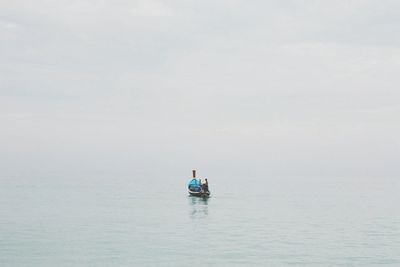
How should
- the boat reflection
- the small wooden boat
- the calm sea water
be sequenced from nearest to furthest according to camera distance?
1. the calm sea water
2. the boat reflection
3. the small wooden boat

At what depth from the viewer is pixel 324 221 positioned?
230 ft

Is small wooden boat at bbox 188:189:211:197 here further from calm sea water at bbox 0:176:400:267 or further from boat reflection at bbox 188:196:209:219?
calm sea water at bbox 0:176:400:267

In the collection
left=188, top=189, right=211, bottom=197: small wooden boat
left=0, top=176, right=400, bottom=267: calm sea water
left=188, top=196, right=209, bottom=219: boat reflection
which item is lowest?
left=0, top=176, right=400, bottom=267: calm sea water

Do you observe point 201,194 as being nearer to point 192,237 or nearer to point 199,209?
point 199,209

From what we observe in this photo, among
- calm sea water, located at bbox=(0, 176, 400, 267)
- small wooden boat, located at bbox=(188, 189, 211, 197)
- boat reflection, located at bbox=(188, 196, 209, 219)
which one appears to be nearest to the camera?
calm sea water, located at bbox=(0, 176, 400, 267)

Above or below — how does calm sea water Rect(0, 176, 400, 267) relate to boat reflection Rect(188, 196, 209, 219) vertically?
below

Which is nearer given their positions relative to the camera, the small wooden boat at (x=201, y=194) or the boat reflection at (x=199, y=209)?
the boat reflection at (x=199, y=209)

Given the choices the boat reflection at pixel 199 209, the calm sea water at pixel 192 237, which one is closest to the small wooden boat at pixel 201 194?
the boat reflection at pixel 199 209

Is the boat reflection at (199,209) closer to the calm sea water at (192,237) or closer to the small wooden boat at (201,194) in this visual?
the calm sea water at (192,237)

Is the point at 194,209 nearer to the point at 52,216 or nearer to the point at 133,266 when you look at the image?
the point at 52,216

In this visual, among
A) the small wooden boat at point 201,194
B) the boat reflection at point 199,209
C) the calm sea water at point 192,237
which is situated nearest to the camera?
the calm sea water at point 192,237

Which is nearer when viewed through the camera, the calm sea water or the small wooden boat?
the calm sea water

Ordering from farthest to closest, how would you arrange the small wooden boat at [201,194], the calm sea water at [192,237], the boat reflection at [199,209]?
the small wooden boat at [201,194], the boat reflection at [199,209], the calm sea water at [192,237]

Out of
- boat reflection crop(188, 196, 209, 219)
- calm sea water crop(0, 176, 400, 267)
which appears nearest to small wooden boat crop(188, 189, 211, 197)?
boat reflection crop(188, 196, 209, 219)
